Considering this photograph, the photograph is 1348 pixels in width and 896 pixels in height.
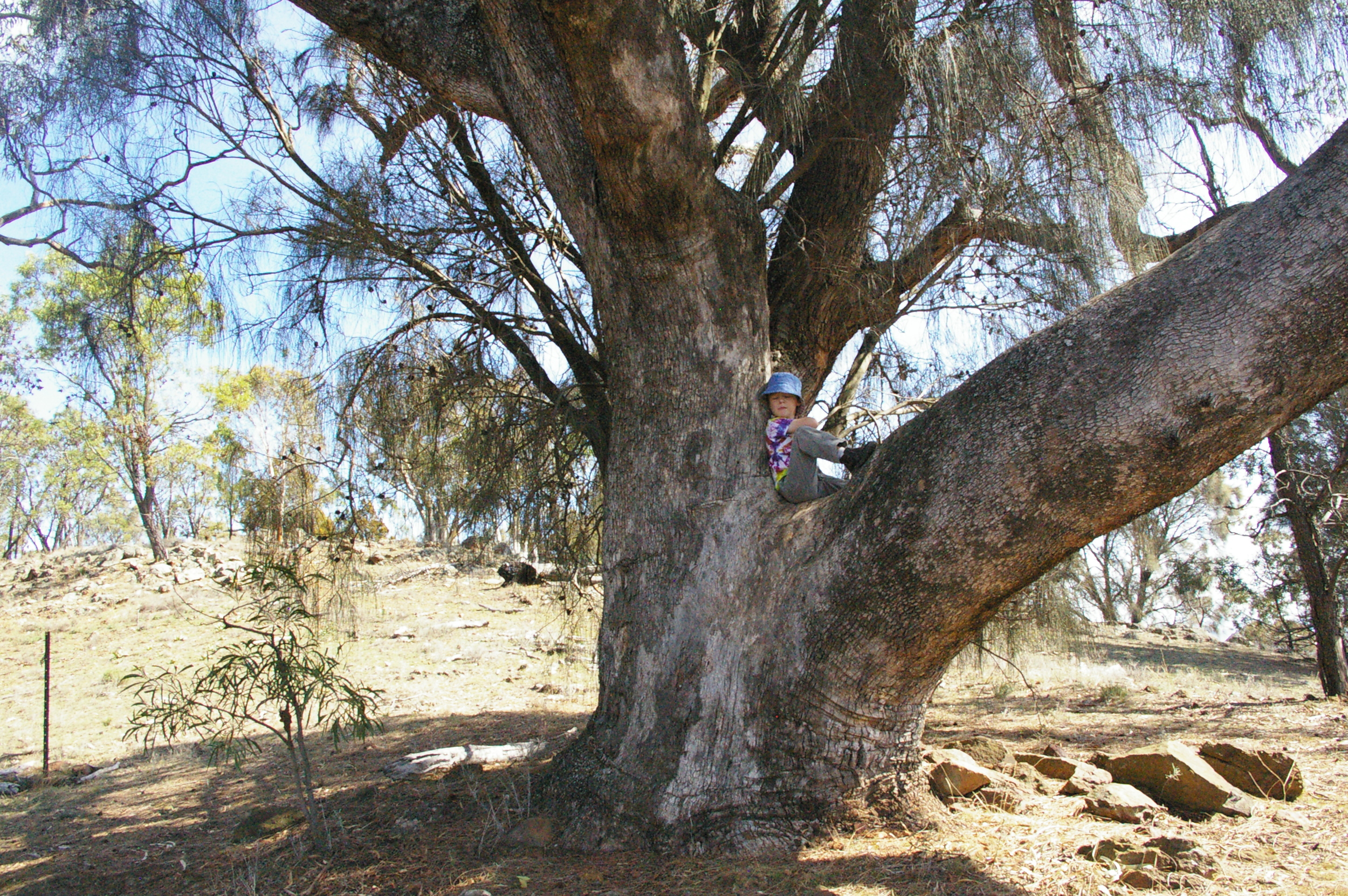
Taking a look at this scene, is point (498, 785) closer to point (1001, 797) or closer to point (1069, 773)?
point (1001, 797)

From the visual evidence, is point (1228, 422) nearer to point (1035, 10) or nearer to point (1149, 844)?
point (1149, 844)

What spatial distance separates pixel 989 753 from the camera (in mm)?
4480

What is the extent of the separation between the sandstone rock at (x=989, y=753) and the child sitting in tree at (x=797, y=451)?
1.75 meters

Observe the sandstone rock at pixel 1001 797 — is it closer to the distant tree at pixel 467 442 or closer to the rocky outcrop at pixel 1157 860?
the rocky outcrop at pixel 1157 860

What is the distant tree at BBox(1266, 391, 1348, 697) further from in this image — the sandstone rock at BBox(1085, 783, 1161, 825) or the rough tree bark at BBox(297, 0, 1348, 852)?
the rough tree bark at BBox(297, 0, 1348, 852)

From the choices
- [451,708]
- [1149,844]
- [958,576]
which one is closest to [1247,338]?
[958,576]

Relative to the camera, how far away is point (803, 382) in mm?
4734

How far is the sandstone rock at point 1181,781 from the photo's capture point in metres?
3.69

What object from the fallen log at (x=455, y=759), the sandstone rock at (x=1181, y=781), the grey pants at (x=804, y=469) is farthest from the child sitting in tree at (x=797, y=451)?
the fallen log at (x=455, y=759)

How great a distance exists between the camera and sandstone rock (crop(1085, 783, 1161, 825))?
362cm

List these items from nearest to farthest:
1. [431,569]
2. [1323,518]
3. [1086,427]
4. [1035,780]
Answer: [1086,427], [1035,780], [1323,518], [431,569]

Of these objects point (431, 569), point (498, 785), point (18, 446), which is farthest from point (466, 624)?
point (18, 446)

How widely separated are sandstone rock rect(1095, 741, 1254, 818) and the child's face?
2357mm

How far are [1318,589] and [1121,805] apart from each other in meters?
5.52
